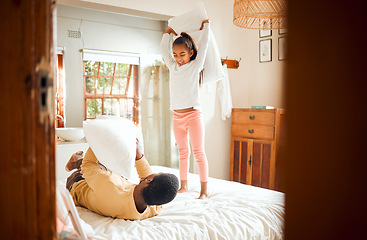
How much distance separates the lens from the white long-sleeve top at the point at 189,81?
2010 millimetres

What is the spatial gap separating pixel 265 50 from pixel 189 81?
189 cm

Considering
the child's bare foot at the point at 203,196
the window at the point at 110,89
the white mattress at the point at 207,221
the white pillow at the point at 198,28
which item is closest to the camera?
the white mattress at the point at 207,221

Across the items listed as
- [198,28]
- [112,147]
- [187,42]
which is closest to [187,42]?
[187,42]

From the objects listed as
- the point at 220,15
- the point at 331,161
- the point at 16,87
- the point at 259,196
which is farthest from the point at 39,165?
the point at 220,15

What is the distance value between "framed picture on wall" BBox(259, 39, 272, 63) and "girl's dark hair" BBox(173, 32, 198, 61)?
70.9 inches

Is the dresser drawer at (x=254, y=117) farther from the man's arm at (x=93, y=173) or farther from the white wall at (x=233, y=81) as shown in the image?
the man's arm at (x=93, y=173)

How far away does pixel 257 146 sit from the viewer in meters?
3.09

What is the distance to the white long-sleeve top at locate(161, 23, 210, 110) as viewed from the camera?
6.59 feet

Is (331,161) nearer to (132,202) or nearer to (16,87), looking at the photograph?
(16,87)

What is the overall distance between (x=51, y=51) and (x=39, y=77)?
4 centimetres

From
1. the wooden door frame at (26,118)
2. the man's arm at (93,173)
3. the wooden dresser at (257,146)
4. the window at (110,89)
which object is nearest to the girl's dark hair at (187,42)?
the man's arm at (93,173)

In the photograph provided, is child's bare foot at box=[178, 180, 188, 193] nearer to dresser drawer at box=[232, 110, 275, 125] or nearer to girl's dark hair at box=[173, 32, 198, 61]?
girl's dark hair at box=[173, 32, 198, 61]

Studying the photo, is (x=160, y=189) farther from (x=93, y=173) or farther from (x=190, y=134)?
(x=190, y=134)

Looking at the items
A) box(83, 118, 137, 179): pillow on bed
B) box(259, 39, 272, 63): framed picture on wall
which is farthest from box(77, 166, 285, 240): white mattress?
box(259, 39, 272, 63): framed picture on wall
